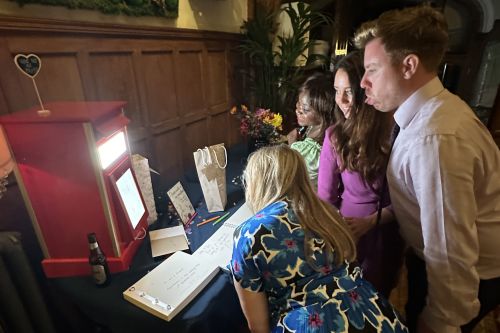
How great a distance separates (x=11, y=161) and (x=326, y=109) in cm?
144

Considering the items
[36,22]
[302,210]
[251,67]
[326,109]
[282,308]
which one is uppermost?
[36,22]

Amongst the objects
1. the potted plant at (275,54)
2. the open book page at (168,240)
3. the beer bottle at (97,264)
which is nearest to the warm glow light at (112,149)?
the beer bottle at (97,264)

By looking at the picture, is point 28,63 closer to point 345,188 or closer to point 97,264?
point 97,264

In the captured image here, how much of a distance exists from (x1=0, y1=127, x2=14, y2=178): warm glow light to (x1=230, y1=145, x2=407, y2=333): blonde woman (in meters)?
0.71

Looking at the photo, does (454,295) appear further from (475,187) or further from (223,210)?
(223,210)

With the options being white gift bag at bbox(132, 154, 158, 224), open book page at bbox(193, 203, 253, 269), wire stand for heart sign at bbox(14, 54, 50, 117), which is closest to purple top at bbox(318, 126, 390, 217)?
open book page at bbox(193, 203, 253, 269)

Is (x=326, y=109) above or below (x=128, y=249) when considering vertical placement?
above

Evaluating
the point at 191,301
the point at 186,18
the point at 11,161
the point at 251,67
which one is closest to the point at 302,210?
the point at 191,301

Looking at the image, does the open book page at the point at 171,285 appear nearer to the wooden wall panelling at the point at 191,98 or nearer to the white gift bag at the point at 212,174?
the white gift bag at the point at 212,174

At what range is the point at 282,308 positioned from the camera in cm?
81

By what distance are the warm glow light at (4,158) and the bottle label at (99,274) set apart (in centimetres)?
39

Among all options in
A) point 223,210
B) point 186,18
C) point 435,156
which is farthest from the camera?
point 186,18

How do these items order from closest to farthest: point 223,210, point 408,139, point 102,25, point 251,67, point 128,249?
1. point 408,139
2. point 128,249
3. point 102,25
4. point 223,210
5. point 251,67

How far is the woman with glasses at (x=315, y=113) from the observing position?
4.95 ft
